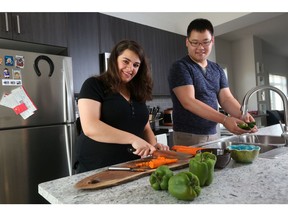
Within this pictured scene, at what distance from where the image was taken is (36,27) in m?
1.93

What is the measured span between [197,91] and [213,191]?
0.86 meters

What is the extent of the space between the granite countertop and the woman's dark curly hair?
51 cm

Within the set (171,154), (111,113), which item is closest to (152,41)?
(111,113)

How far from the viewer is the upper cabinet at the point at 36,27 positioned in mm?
1783

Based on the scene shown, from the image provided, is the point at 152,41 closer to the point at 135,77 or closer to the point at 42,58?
the point at 42,58

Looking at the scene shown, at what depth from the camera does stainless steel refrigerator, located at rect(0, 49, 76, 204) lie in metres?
1.67

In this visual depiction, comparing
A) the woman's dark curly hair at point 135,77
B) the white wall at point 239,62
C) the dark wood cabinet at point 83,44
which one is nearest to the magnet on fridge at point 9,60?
the dark wood cabinet at point 83,44

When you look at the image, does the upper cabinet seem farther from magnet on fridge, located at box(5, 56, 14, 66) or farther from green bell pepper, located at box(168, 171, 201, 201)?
green bell pepper, located at box(168, 171, 201, 201)

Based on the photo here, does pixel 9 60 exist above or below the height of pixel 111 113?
above

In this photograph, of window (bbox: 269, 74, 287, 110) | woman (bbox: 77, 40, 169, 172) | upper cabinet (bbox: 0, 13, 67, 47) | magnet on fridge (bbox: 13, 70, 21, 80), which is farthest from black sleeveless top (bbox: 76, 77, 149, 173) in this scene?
window (bbox: 269, 74, 287, 110)

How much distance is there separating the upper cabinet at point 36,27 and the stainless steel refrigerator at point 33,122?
17 cm

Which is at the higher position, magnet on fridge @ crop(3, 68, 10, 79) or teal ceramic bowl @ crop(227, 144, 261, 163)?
magnet on fridge @ crop(3, 68, 10, 79)
